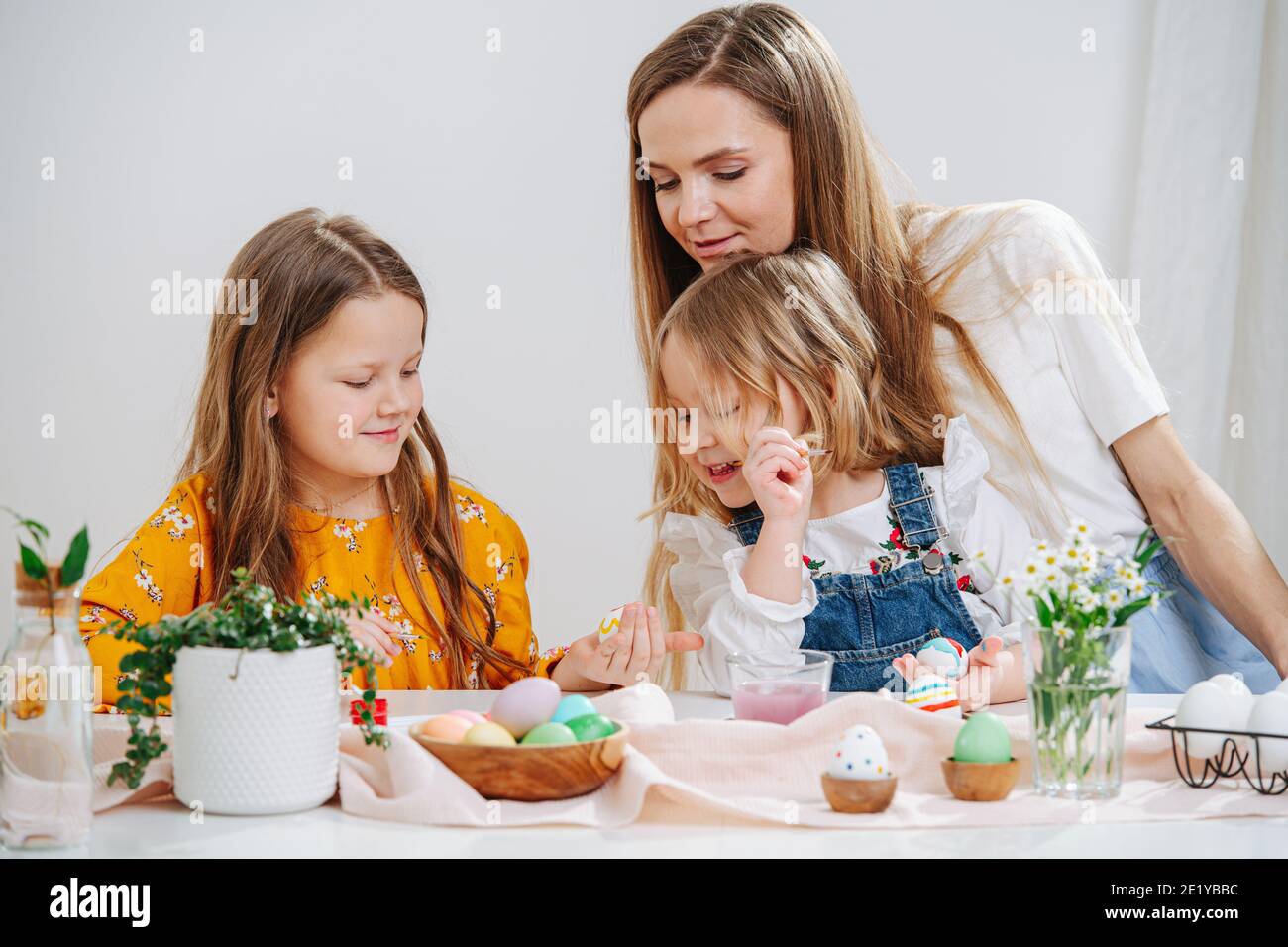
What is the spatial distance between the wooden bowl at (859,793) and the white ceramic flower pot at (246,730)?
0.40 m

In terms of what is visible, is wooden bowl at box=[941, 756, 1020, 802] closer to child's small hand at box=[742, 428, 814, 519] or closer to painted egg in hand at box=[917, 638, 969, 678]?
painted egg in hand at box=[917, 638, 969, 678]

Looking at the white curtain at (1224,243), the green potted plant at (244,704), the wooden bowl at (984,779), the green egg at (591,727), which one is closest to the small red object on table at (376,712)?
the green potted plant at (244,704)

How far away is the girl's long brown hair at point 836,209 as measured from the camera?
78.7 inches

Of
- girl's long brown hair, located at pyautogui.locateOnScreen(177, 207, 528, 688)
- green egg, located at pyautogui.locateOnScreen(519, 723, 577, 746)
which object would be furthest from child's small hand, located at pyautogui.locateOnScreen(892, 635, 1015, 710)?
girl's long brown hair, located at pyautogui.locateOnScreen(177, 207, 528, 688)

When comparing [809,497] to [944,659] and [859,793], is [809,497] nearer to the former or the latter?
[944,659]

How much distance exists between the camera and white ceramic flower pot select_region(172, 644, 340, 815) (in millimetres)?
1032

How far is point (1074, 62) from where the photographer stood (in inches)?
130

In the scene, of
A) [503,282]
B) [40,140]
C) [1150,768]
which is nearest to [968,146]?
[503,282]

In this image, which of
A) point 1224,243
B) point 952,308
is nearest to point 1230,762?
point 952,308

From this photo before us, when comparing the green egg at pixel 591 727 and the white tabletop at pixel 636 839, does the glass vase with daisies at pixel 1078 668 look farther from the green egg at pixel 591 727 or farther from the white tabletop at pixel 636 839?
the green egg at pixel 591 727

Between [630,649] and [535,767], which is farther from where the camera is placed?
[630,649]

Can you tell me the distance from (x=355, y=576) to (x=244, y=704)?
1041 mm

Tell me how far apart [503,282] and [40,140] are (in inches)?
45.6

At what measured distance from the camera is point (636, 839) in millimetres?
982
